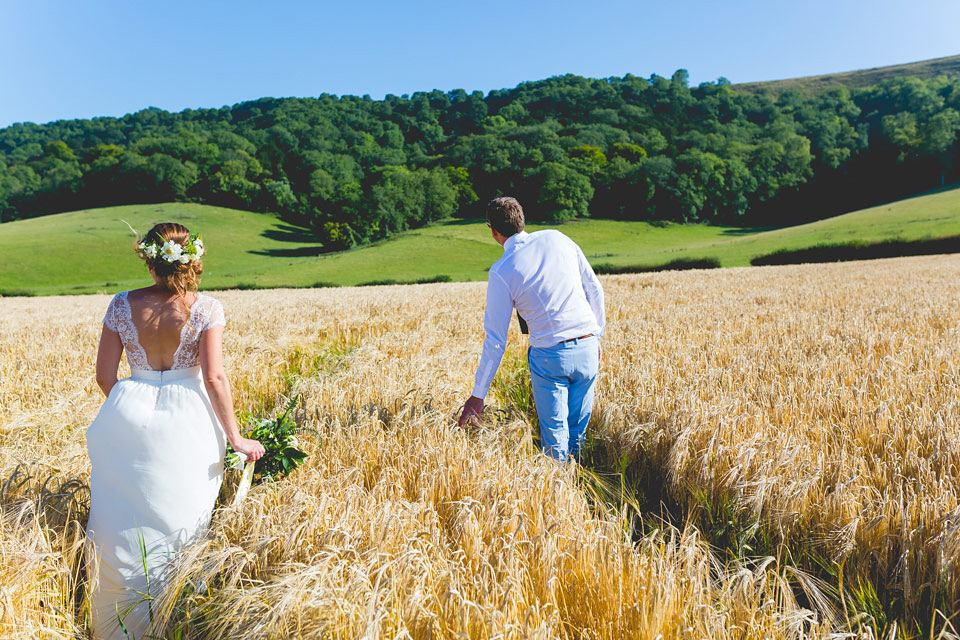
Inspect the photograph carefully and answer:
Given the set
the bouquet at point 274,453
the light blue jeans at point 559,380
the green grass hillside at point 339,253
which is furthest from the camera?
the green grass hillside at point 339,253

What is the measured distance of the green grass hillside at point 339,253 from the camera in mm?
56375

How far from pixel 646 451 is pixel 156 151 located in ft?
449

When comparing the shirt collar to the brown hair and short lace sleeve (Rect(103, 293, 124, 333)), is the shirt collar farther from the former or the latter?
short lace sleeve (Rect(103, 293, 124, 333))

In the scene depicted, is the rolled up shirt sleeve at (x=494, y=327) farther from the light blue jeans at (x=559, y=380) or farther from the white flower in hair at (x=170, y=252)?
the white flower in hair at (x=170, y=252)

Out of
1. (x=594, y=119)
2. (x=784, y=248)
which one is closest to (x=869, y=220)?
(x=784, y=248)

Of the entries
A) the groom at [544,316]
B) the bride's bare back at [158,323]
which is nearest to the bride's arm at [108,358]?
the bride's bare back at [158,323]

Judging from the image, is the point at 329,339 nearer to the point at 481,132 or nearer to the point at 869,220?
the point at 869,220

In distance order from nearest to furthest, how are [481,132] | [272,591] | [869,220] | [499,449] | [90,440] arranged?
1. [272,591]
2. [90,440]
3. [499,449]
4. [869,220]
5. [481,132]

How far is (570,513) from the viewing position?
3.32 metres

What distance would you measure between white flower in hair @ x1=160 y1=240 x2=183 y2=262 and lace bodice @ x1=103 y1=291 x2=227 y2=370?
11.0 inches

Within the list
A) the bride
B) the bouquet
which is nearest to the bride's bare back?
the bride

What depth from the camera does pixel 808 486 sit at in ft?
11.2

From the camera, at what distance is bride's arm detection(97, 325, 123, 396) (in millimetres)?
3254

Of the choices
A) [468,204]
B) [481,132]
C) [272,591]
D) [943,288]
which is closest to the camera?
[272,591]
